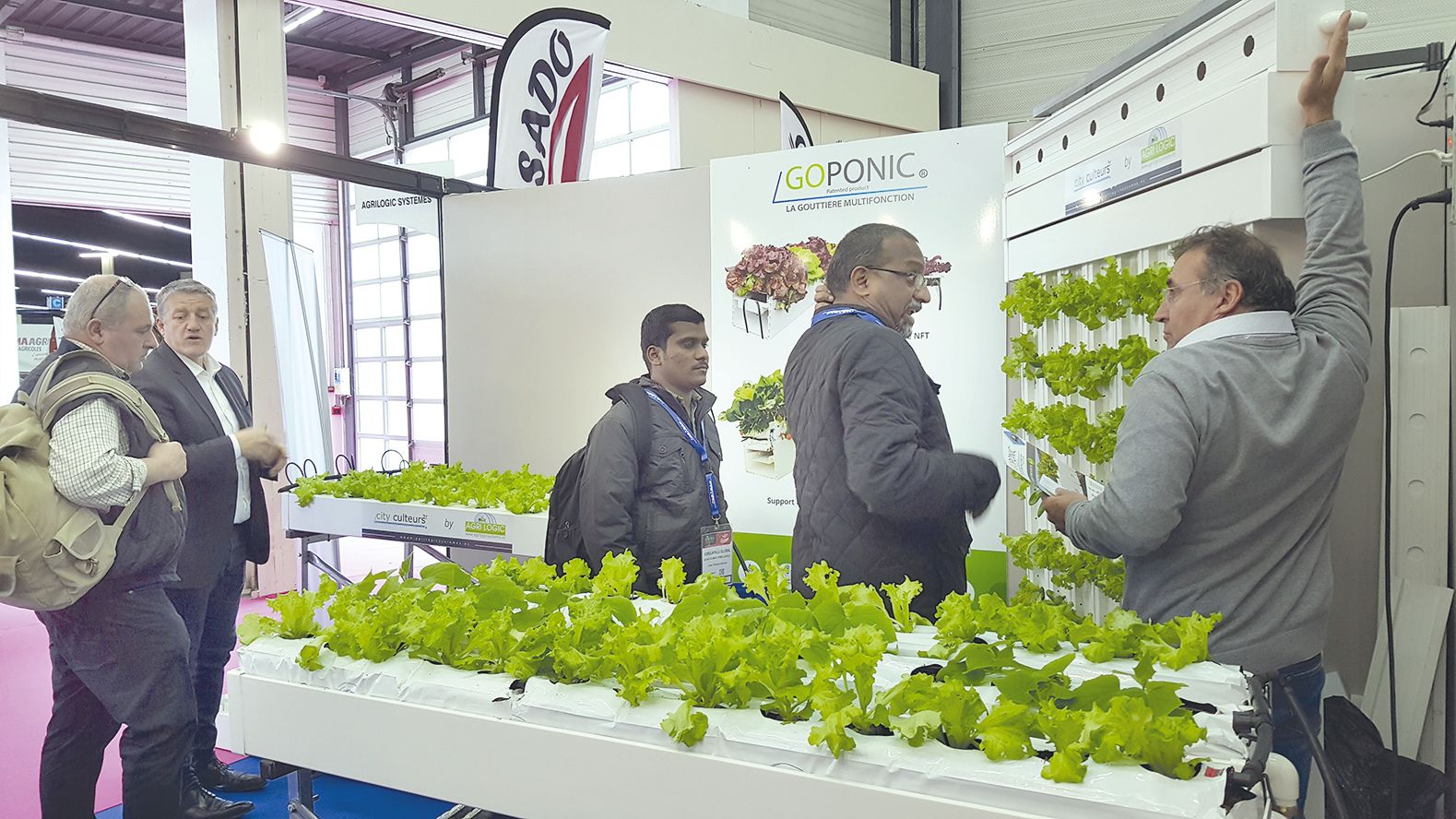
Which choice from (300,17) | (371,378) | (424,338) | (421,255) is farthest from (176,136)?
(371,378)

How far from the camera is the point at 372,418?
12.5 meters

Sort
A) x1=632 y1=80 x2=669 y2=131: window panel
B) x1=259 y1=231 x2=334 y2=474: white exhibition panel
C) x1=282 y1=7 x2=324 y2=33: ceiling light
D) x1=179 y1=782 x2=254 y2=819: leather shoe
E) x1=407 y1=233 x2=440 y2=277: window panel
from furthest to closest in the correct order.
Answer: x1=407 y1=233 x2=440 y2=277: window panel → x1=282 y1=7 x2=324 y2=33: ceiling light → x1=632 y1=80 x2=669 y2=131: window panel → x1=259 y1=231 x2=334 y2=474: white exhibition panel → x1=179 y1=782 x2=254 y2=819: leather shoe

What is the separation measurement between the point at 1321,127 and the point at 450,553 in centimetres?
479

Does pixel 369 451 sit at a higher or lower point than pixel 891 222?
lower

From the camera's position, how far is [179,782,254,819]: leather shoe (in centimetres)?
309

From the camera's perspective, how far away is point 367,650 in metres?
1.65

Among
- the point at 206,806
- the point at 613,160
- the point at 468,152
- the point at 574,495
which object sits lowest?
the point at 206,806

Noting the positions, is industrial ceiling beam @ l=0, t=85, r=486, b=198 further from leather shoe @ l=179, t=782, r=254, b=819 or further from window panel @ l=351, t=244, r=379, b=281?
window panel @ l=351, t=244, r=379, b=281

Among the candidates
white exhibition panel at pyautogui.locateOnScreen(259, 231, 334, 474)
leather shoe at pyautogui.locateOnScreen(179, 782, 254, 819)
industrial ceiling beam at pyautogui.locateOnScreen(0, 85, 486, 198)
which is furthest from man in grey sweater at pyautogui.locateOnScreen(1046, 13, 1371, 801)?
white exhibition panel at pyautogui.locateOnScreen(259, 231, 334, 474)

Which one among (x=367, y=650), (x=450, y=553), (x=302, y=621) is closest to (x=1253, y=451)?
(x=367, y=650)

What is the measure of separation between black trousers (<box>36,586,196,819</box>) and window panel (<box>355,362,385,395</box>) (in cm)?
1012

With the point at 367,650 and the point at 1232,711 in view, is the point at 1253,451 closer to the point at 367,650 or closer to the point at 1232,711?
the point at 1232,711

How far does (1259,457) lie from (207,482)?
9.69 feet

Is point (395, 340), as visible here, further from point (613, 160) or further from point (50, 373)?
point (50, 373)
